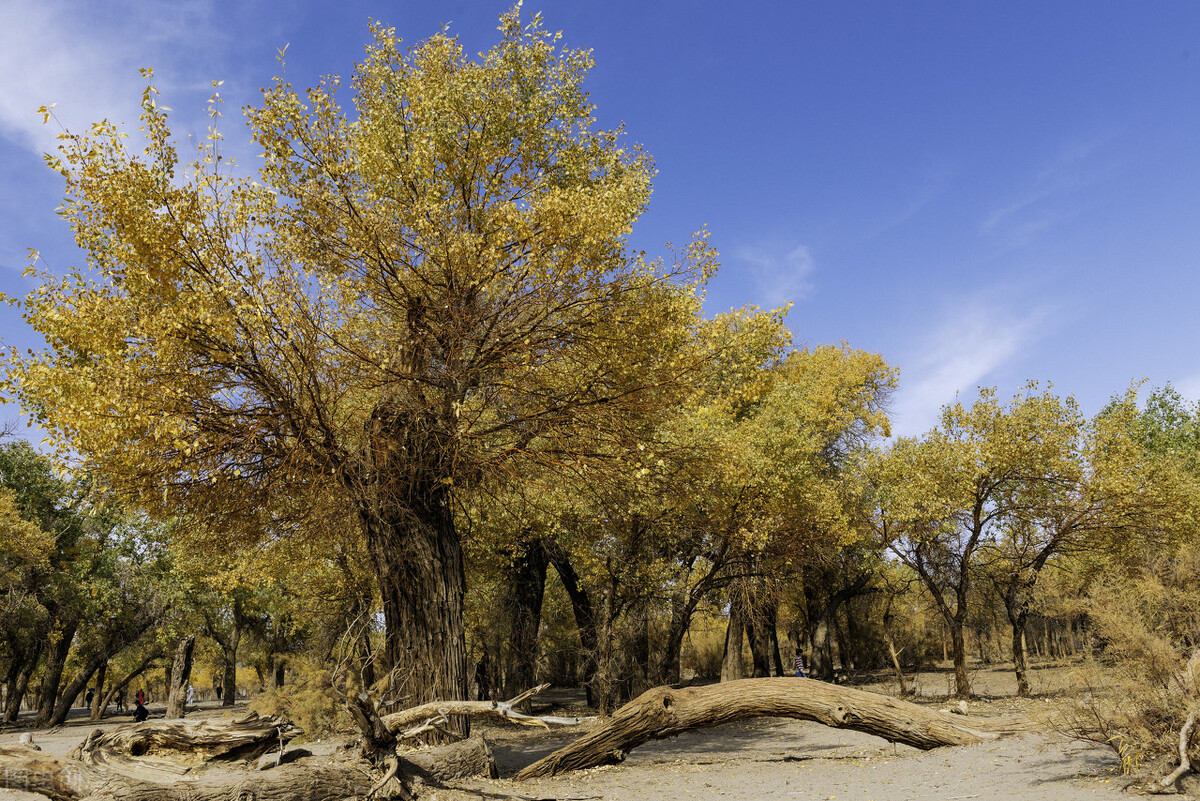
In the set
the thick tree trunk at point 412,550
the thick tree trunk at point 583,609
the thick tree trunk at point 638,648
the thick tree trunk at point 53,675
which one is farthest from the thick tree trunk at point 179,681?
the thick tree trunk at point 412,550

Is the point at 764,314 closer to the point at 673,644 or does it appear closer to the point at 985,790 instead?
the point at 673,644

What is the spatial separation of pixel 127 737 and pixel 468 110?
10.4 m

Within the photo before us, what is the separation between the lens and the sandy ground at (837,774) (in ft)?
29.1

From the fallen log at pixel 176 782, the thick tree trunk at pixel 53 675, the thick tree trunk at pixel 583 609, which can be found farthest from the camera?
the thick tree trunk at pixel 53 675

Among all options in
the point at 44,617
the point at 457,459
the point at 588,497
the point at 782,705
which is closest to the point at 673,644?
the point at 588,497

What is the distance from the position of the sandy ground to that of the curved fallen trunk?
0.86 feet

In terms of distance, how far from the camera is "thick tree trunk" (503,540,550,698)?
21828 millimetres

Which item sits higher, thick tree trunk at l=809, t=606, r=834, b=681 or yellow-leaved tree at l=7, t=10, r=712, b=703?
yellow-leaved tree at l=7, t=10, r=712, b=703

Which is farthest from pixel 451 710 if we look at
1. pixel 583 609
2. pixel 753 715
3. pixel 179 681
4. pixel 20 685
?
pixel 20 685

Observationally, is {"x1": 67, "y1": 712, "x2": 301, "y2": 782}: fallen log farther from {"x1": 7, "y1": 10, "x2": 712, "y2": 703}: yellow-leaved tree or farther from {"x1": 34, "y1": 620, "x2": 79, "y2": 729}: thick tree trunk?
{"x1": 34, "y1": 620, "x2": 79, "y2": 729}: thick tree trunk

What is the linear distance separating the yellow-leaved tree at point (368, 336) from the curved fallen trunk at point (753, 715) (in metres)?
2.41

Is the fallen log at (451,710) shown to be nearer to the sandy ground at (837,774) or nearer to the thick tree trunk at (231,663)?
the sandy ground at (837,774)

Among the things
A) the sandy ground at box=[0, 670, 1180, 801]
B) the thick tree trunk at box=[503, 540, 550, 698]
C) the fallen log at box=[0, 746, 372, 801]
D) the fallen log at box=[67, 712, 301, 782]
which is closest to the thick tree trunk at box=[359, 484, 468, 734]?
the sandy ground at box=[0, 670, 1180, 801]

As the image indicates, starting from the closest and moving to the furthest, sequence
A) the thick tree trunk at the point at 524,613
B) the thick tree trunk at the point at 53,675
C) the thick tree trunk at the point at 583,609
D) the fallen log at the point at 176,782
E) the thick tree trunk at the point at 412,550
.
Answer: the fallen log at the point at 176,782
the thick tree trunk at the point at 412,550
the thick tree trunk at the point at 583,609
the thick tree trunk at the point at 524,613
the thick tree trunk at the point at 53,675
